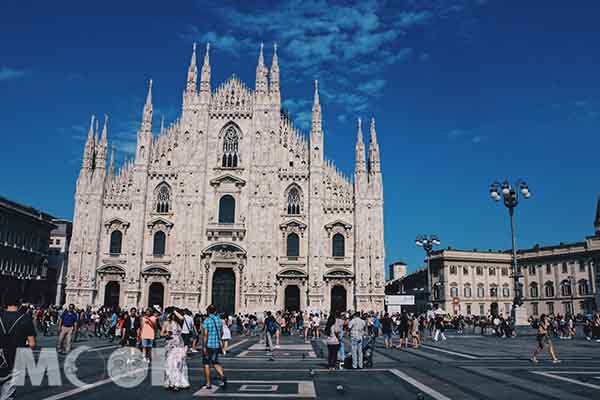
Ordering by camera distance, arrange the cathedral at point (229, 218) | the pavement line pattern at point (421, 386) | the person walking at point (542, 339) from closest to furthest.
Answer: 1. the pavement line pattern at point (421, 386)
2. the person walking at point (542, 339)
3. the cathedral at point (229, 218)

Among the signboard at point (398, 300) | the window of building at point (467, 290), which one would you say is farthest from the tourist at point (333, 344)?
the window of building at point (467, 290)

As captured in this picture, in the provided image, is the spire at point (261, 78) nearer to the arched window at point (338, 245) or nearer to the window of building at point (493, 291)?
the arched window at point (338, 245)

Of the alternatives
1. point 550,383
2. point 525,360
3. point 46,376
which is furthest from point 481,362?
point 46,376

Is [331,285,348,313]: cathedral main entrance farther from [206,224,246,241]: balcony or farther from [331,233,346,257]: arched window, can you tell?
[206,224,246,241]: balcony

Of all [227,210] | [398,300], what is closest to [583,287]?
[398,300]

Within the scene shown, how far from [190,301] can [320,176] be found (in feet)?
50.5

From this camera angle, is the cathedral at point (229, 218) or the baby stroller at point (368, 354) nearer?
the baby stroller at point (368, 354)

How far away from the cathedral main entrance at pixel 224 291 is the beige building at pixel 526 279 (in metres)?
35.0

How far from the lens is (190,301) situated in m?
45.9

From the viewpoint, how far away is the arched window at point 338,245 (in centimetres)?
4741

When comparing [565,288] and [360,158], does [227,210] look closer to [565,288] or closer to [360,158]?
[360,158]

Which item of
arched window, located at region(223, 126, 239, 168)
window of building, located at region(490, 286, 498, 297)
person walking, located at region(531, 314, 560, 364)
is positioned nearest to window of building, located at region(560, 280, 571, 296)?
window of building, located at region(490, 286, 498, 297)

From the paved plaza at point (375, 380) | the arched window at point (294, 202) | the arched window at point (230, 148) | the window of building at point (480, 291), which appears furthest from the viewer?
the window of building at point (480, 291)

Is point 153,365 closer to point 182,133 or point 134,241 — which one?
point 134,241
